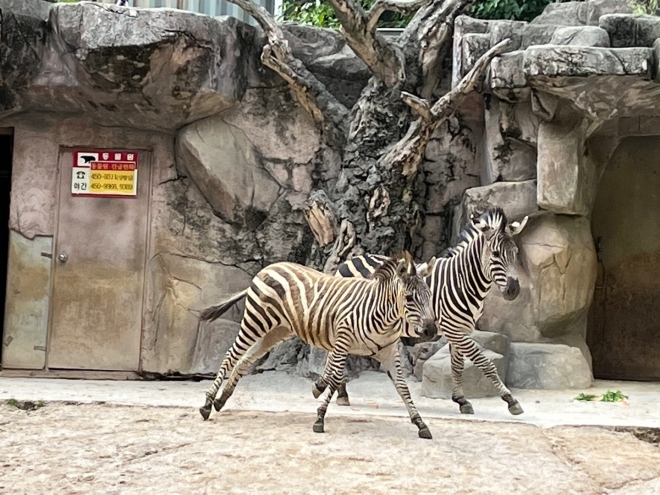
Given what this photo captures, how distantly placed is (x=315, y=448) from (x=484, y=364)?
179 centimetres

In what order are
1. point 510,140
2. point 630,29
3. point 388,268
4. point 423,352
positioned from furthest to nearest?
1. point 510,140
2. point 423,352
3. point 630,29
4. point 388,268

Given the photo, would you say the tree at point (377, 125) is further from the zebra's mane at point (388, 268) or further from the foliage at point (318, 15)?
the zebra's mane at point (388, 268)

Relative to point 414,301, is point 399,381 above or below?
below

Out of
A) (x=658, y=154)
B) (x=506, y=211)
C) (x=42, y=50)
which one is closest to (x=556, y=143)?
(x=506, y=211)

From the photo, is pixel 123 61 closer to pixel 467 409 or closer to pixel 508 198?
pixel 508 198

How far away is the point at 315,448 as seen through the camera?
435 centimetres

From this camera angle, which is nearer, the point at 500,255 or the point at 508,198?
the point at 500,255

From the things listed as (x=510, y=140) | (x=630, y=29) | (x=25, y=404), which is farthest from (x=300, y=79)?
(x=25, y=404)

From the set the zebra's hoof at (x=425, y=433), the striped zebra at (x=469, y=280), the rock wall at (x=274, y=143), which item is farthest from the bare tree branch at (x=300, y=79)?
the zebra's hoof at (x=425, y=433)

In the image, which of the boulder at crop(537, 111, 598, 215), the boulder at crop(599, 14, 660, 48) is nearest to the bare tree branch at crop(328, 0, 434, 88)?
the boulder at crop(537, 111, 598, 215)

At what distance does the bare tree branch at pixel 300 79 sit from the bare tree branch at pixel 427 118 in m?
0.66

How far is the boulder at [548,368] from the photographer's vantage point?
21.9ft

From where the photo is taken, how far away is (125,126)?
789cm

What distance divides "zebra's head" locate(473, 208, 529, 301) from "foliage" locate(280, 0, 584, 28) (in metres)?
3.88
